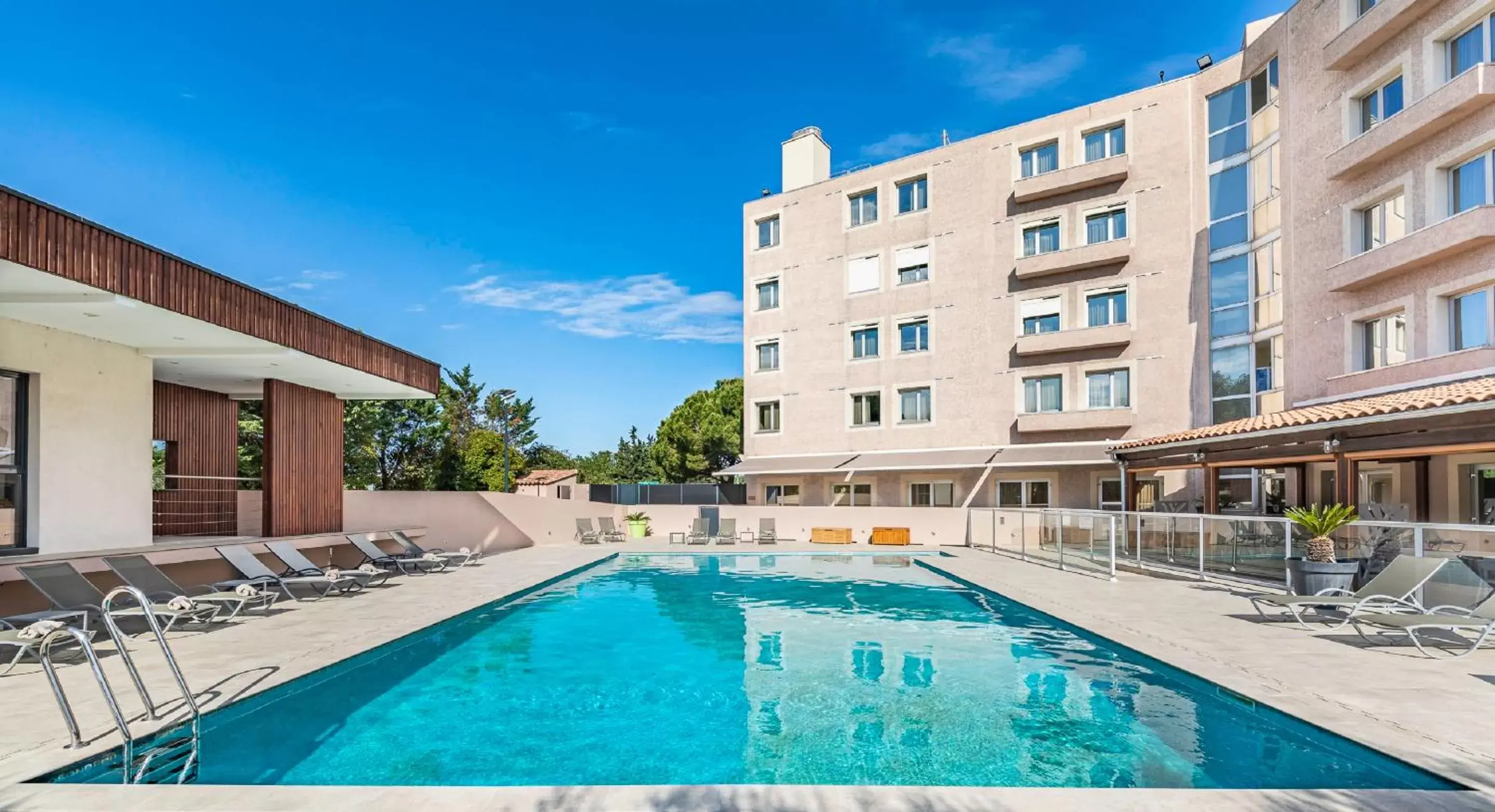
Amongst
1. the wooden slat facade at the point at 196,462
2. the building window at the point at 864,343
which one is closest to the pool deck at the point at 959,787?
the wooden slat facade at the point at 196,462

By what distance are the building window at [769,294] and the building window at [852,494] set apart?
8.25 metres

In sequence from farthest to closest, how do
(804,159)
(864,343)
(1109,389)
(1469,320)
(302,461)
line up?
(804,159)
(864,343)
(1109,389)
(302,461)
(1469,320)

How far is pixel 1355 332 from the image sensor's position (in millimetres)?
19562

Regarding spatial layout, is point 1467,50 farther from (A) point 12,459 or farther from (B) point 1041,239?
(A) point 12,459

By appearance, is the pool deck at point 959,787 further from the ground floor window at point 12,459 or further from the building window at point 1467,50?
the building window at point 1467,50

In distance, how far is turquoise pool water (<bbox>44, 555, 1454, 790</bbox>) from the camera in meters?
6.32

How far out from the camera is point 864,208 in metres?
34.9

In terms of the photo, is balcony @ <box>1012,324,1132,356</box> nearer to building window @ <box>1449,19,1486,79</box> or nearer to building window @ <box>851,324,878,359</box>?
building window @ <box>851,324,878,359</box>

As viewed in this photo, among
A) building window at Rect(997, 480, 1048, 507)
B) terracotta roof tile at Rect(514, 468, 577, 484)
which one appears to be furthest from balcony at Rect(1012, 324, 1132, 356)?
terracotta roof tile at Rect(514, 468, 577, 484)

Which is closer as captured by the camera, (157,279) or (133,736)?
(133,736)

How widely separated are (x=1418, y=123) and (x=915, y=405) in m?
18.1

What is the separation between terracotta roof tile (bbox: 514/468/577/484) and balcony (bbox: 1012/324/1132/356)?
4367cm

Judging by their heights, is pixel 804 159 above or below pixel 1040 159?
above

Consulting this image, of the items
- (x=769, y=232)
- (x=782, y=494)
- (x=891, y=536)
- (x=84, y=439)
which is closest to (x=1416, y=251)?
(x=891, y=536)
